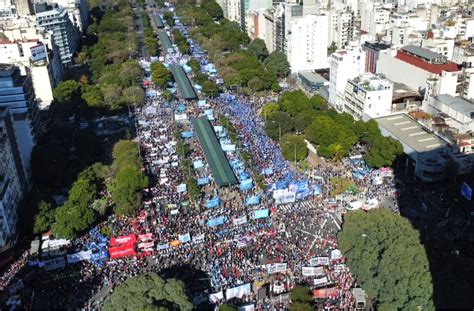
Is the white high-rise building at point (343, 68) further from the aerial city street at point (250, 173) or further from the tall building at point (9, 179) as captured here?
the tall building at point (9, 179)

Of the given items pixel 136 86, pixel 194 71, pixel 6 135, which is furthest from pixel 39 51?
pixel 6 135

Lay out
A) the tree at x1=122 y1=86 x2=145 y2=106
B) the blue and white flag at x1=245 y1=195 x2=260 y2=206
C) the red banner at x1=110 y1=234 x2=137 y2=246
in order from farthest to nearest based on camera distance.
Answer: the tree at x1=122 y1=86 x2=145 y2=106, the blue and white flag at x1=245 y1=195 x2=260 y2=206, the red banner at x1=110 y1=234 x2=137 y2=246

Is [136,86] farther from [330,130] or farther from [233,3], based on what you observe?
[233,3]

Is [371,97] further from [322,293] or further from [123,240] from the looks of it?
[123,240]

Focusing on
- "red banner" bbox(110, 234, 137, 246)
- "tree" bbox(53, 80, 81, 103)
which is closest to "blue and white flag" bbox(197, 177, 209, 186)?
"red banner" bbox(110, 234, 137, 246)

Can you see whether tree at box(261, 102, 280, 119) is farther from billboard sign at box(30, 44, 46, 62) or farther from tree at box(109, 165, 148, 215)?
billboard sign at box(30, 44, 46, 62)

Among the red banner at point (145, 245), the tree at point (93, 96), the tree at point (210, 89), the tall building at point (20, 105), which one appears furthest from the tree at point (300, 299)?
the tree at point (93, 96)
